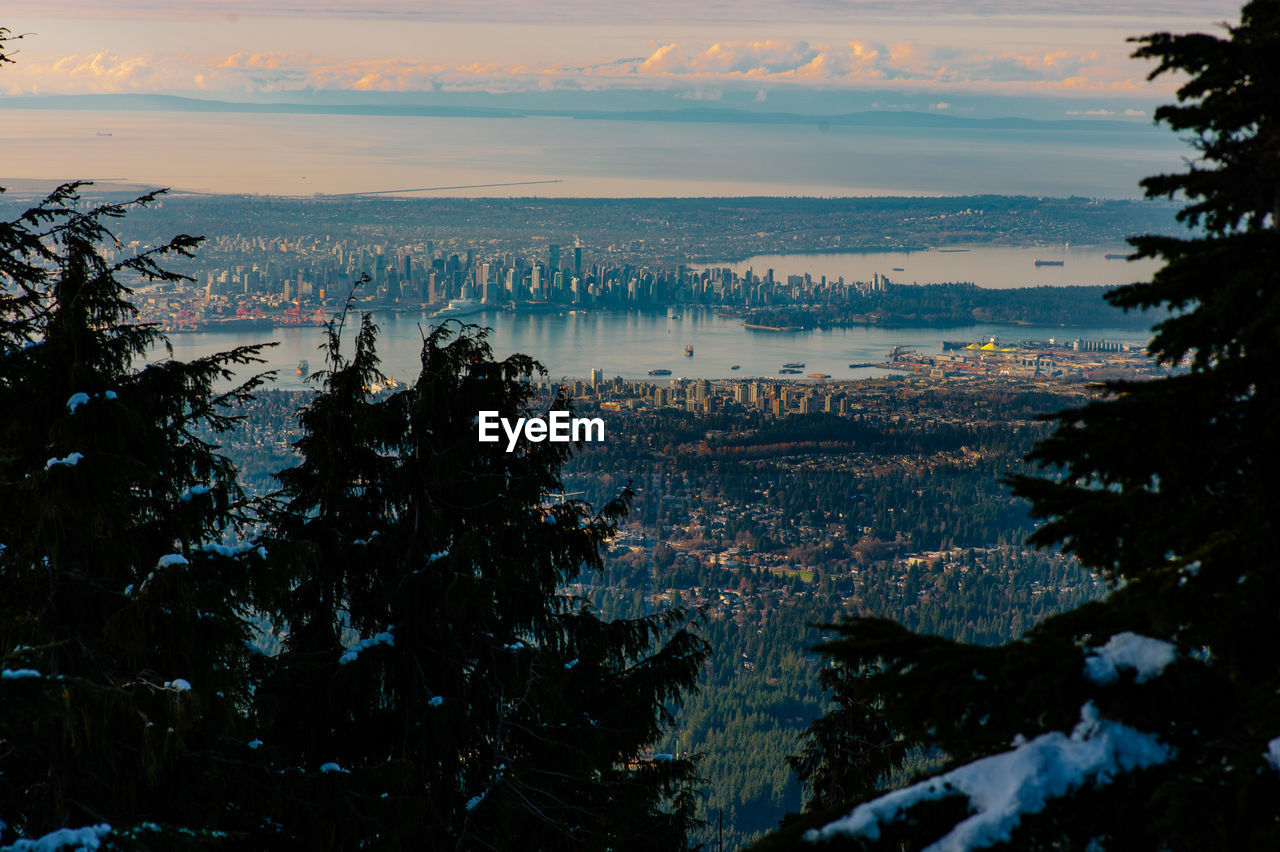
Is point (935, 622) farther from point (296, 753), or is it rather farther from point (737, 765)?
point (296, 753)

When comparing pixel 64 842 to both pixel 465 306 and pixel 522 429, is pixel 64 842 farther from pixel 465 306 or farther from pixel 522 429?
pixel 465 306

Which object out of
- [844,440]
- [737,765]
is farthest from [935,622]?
[844,440]

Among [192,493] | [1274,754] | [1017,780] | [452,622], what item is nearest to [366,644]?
[452,622]

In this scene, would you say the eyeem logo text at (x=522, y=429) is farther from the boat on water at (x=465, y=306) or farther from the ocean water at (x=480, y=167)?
the ocean water at (x=480, y=167)

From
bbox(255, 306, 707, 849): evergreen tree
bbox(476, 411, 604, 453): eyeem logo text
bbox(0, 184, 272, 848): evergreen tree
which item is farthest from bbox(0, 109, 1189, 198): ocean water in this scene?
bbox(0, 184, 272, 848): evergreen tree

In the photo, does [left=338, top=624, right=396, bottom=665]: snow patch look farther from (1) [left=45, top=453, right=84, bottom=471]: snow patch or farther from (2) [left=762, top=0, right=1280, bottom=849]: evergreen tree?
(2) [left=762, top=0, right=1280, bottom=849]: evergreen tree

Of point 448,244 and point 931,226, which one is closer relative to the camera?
point 448,244
